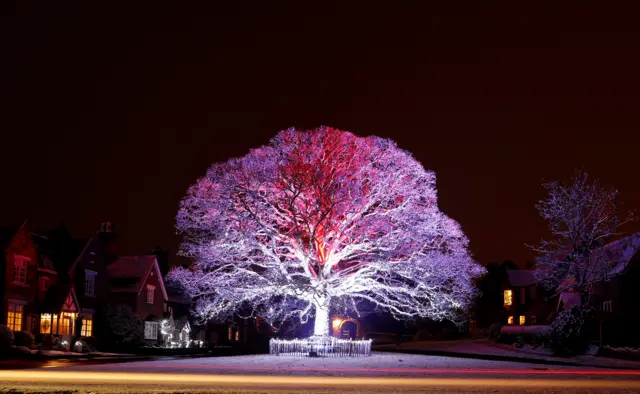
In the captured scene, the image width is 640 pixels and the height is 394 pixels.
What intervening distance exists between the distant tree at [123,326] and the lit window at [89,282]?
11.0 feet

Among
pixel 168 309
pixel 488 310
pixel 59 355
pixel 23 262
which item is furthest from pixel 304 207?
pixel 488 310

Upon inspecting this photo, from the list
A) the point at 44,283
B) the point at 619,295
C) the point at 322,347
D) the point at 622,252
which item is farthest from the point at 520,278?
the point at 322,347

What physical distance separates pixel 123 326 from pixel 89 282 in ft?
21.1

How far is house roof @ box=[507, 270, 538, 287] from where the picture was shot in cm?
8594

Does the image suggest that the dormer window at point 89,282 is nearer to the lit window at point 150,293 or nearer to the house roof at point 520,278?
the lit window at point 150,293

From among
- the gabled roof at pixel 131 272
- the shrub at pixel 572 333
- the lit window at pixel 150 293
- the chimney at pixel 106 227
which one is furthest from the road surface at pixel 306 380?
the chimney at pixel 106 227

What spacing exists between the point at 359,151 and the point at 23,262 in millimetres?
28257

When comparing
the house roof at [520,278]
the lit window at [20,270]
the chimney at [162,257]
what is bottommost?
the lit window at [20,270]

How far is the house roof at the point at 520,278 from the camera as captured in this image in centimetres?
8594

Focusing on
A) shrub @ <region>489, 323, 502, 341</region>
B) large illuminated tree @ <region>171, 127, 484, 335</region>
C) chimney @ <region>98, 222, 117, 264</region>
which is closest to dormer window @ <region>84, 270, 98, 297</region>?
chimney @ <region>98, 222, 117, 264</region>

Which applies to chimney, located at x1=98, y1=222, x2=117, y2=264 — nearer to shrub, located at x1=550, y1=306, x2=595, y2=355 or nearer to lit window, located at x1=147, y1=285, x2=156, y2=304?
lit window, located at x1=147, y1=285, x2=156, y2=304

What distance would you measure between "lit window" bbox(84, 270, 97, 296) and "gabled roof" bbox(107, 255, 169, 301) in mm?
3917

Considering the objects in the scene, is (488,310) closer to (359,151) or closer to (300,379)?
(359,151)

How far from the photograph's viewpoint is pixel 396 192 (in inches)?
1582
